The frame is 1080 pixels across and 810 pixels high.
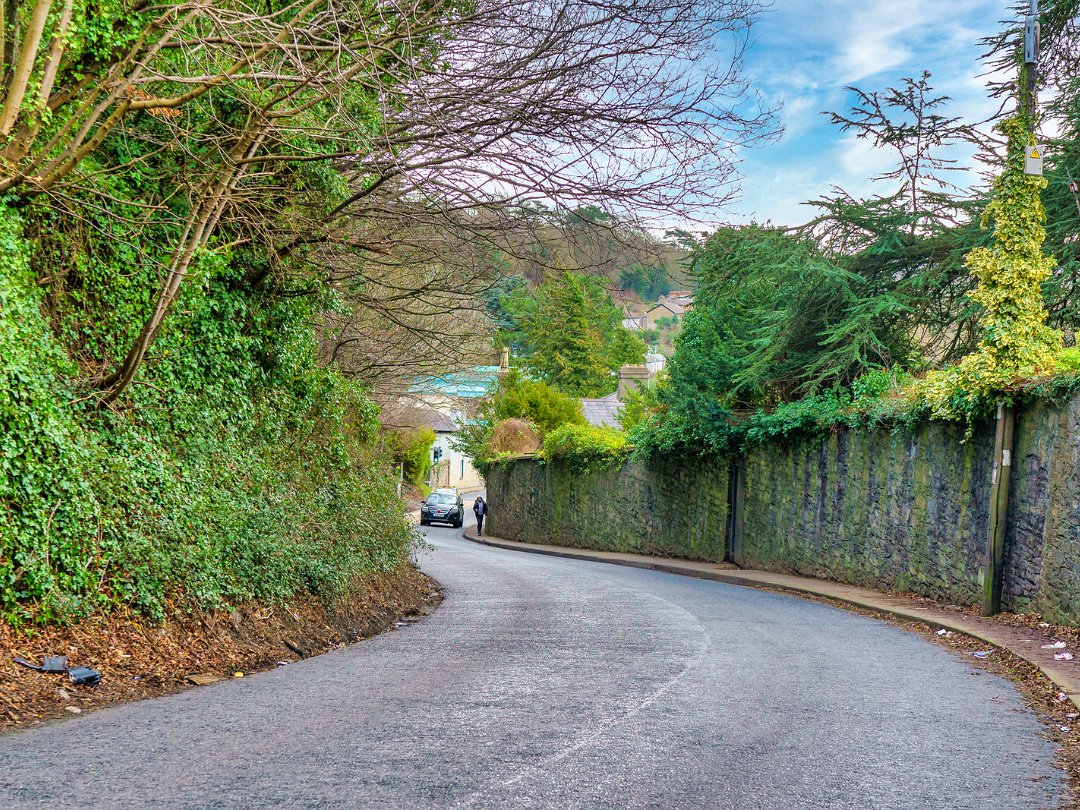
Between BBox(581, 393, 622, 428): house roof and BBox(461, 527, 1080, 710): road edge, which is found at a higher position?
BBox(581, 393, 622, 428): house roof

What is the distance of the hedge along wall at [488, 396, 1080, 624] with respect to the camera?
1076 centimetres

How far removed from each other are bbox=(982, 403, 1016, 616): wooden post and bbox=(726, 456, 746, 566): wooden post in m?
9.85

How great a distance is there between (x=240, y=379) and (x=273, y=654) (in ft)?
11.8

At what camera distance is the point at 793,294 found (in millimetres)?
19578

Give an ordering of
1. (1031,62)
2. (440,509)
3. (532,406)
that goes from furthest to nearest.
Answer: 1. (440,509)
2. (532,406)
3. (1031,62)

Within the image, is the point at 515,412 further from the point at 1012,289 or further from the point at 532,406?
the point at 1012,289

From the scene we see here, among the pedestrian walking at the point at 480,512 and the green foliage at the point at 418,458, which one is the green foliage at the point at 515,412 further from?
the green foliage at the point at 418,458

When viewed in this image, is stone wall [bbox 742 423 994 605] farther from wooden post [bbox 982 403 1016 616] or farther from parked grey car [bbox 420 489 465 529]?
parked grey car [bbox 420 489 465 529]

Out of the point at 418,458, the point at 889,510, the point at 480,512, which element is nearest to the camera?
the point at 889,510

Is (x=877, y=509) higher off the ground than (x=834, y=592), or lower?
higher

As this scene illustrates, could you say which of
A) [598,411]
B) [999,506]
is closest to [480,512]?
[598,411]

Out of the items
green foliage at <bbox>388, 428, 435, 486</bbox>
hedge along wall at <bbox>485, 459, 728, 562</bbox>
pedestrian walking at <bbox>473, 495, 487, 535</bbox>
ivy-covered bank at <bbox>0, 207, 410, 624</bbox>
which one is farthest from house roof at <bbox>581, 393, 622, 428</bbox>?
ivy-covered bank at <bbox>0, 207, 410, 624</bbox>

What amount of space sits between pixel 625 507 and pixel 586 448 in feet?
10.8

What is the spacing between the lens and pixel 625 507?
92.6 feet
